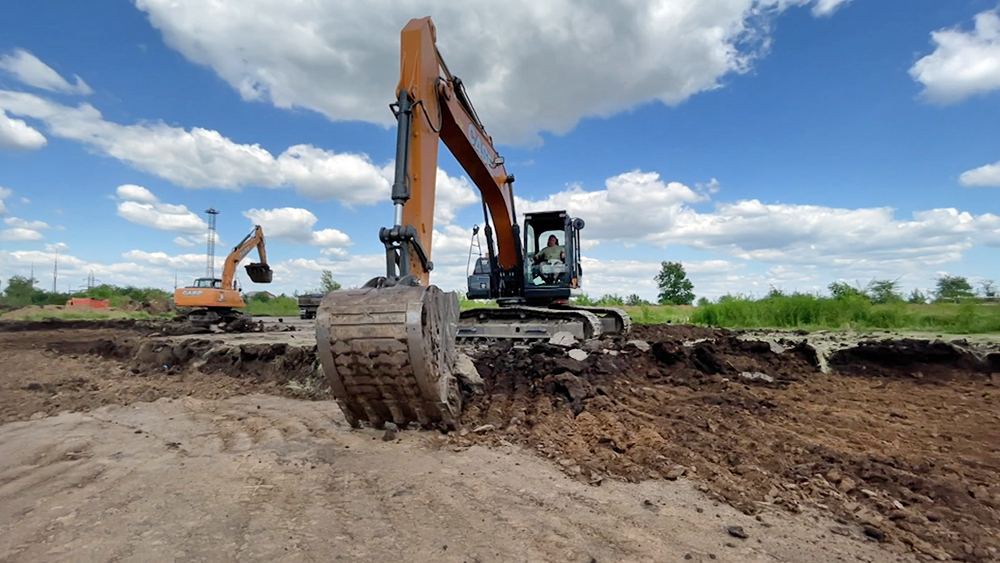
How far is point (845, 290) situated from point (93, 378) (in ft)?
61.2

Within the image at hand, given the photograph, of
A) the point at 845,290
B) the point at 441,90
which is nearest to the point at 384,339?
the point at 441,90

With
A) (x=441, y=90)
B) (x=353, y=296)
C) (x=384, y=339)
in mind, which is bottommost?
(x=384, y=339)

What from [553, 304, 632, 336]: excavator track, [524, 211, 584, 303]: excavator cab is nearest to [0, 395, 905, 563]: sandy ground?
[524, 211, 584, 303]: excavator cab

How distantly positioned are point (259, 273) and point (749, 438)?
1710cm

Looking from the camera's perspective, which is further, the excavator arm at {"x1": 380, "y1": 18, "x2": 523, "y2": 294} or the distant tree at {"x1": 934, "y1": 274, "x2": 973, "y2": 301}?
the distant tree at {"x1": 934, "y1": 274, "x2": 973, "y2": 301}

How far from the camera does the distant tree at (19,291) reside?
122 feet

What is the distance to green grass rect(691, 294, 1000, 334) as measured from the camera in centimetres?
1289

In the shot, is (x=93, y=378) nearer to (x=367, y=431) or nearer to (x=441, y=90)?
(x=367, y=431)

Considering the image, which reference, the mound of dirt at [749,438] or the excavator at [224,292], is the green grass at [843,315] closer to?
the mound of dirt at [749,438]

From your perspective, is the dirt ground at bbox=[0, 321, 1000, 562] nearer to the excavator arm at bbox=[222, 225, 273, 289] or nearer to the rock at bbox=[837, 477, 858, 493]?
the rock at bbox=[837, 477, 858, 493]

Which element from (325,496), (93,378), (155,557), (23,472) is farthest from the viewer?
(93,378)

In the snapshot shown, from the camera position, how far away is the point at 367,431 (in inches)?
167

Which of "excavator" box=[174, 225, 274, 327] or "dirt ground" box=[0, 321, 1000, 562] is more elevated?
"excavator" box=[174, 225, 274, 327]

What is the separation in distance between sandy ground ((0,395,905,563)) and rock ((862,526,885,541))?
0.11 meters
